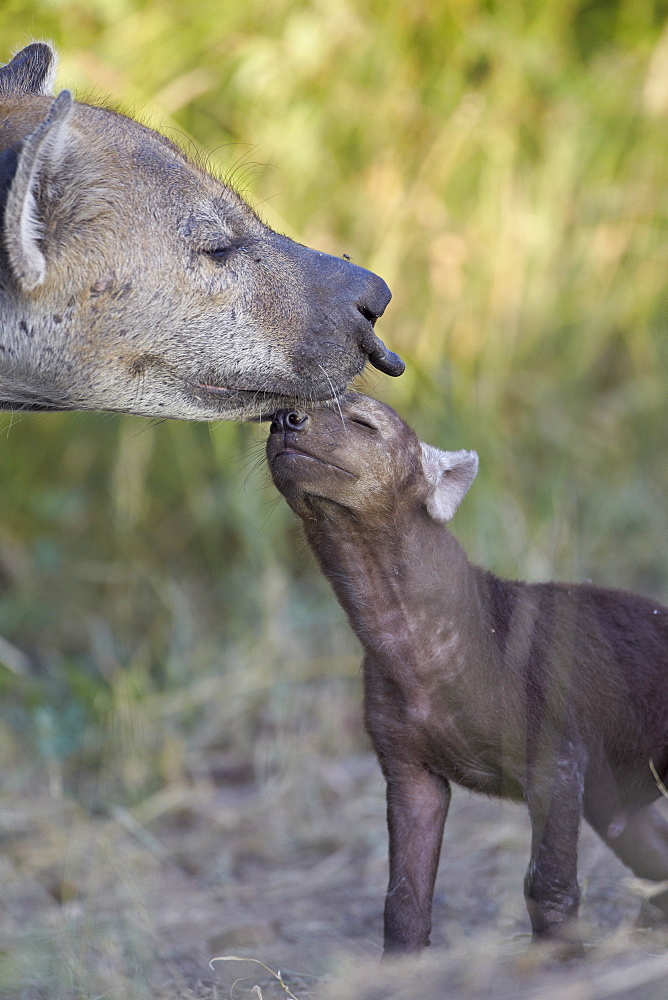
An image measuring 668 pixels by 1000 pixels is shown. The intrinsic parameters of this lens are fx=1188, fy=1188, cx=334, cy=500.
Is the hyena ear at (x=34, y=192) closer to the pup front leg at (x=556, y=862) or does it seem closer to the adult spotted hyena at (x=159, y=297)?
the adult spotted hyena at (x=159, y=297)

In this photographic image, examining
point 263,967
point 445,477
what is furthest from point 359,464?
point 263,967

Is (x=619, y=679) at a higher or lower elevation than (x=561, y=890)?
higher

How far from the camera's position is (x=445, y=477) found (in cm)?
331

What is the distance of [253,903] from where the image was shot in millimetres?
3766

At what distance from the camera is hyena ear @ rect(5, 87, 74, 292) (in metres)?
2.67

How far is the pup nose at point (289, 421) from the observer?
9.92 feet

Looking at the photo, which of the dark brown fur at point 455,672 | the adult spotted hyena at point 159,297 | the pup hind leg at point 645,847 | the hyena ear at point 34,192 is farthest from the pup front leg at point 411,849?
the hyena ear at point 34,192

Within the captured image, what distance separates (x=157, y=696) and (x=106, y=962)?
1.62 meters

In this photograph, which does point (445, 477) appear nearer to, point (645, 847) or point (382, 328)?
point (645, 847)

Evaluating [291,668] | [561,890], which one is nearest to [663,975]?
[561,890]

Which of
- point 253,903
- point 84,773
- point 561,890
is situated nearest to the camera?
point 561,890

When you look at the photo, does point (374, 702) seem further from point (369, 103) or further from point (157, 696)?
point (369, 103)

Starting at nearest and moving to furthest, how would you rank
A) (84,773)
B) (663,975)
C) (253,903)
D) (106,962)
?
(663,975) → (106,962) → (253,903) → (84,773)

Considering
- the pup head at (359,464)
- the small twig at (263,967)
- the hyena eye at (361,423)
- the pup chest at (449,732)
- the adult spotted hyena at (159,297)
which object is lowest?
the small twig at (263,967)
